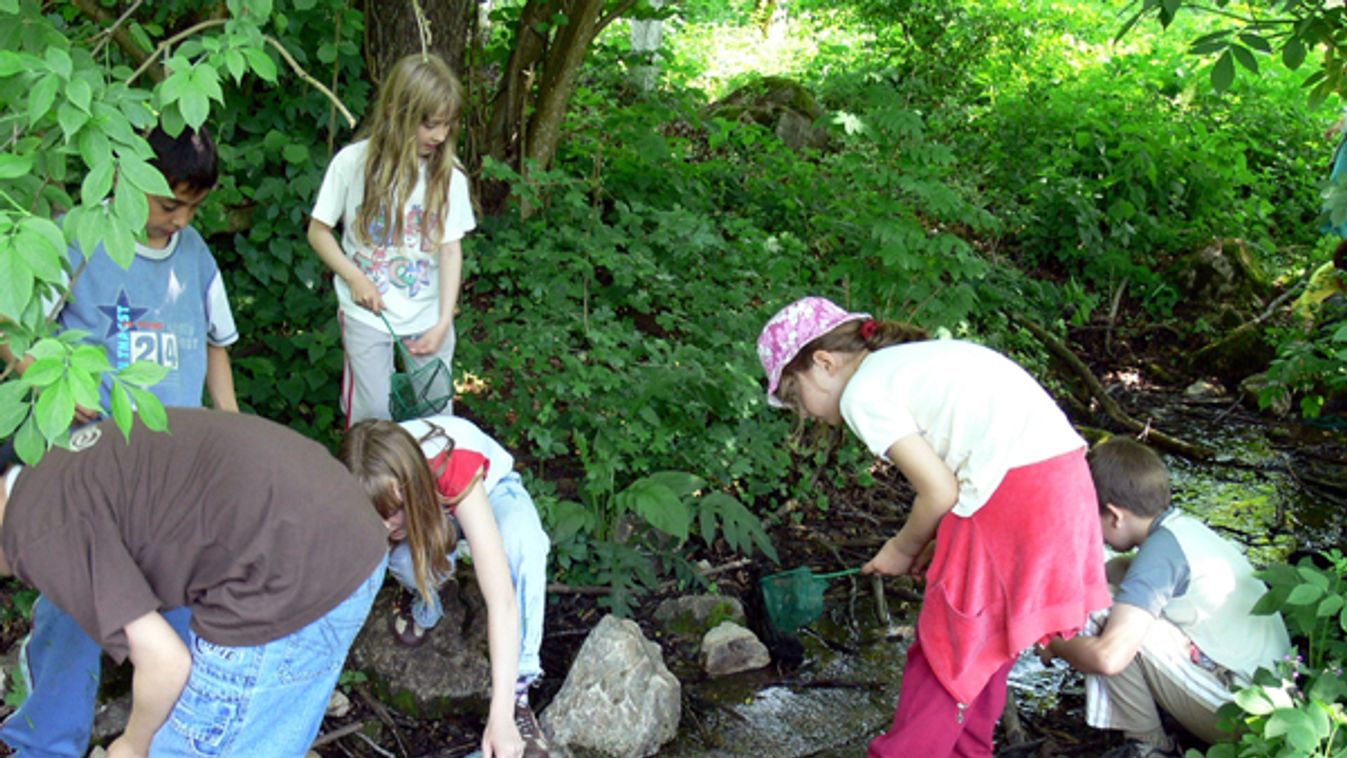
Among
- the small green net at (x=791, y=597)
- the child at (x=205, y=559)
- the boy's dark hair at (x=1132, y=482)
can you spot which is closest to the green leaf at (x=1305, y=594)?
the boy's dark hair at (x=1132, y=482)

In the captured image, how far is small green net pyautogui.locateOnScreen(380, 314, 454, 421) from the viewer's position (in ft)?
11.2

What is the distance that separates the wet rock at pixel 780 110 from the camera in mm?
8633

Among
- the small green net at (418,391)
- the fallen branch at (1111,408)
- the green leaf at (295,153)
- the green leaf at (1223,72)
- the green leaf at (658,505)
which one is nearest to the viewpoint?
the green leaf at (1223,72)

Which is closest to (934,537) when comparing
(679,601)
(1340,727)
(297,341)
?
(1340,727)

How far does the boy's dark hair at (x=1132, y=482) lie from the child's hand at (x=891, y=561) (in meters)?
0.52

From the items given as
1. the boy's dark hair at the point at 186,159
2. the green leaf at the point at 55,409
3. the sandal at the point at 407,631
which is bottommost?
the sandal at the point at 407,631

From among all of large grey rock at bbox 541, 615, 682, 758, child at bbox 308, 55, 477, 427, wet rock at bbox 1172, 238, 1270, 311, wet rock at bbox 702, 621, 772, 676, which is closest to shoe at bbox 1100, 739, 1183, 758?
wet rock at bbox 702, 621, 772, 676

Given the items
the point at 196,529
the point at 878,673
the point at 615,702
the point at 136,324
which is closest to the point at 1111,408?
the point at 878,673

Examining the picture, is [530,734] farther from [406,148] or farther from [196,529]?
[406,148]

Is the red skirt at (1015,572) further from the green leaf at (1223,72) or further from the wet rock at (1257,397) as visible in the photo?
the wet rock at (1257,397)

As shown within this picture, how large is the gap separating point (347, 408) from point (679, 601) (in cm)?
122

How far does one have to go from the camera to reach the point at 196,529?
208cm

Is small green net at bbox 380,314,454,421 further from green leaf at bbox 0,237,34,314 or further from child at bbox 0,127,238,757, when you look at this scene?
green leaf at bbox 0,237,34,314

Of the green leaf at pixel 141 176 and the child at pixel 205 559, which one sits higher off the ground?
the green leaf at pixel 141 176
